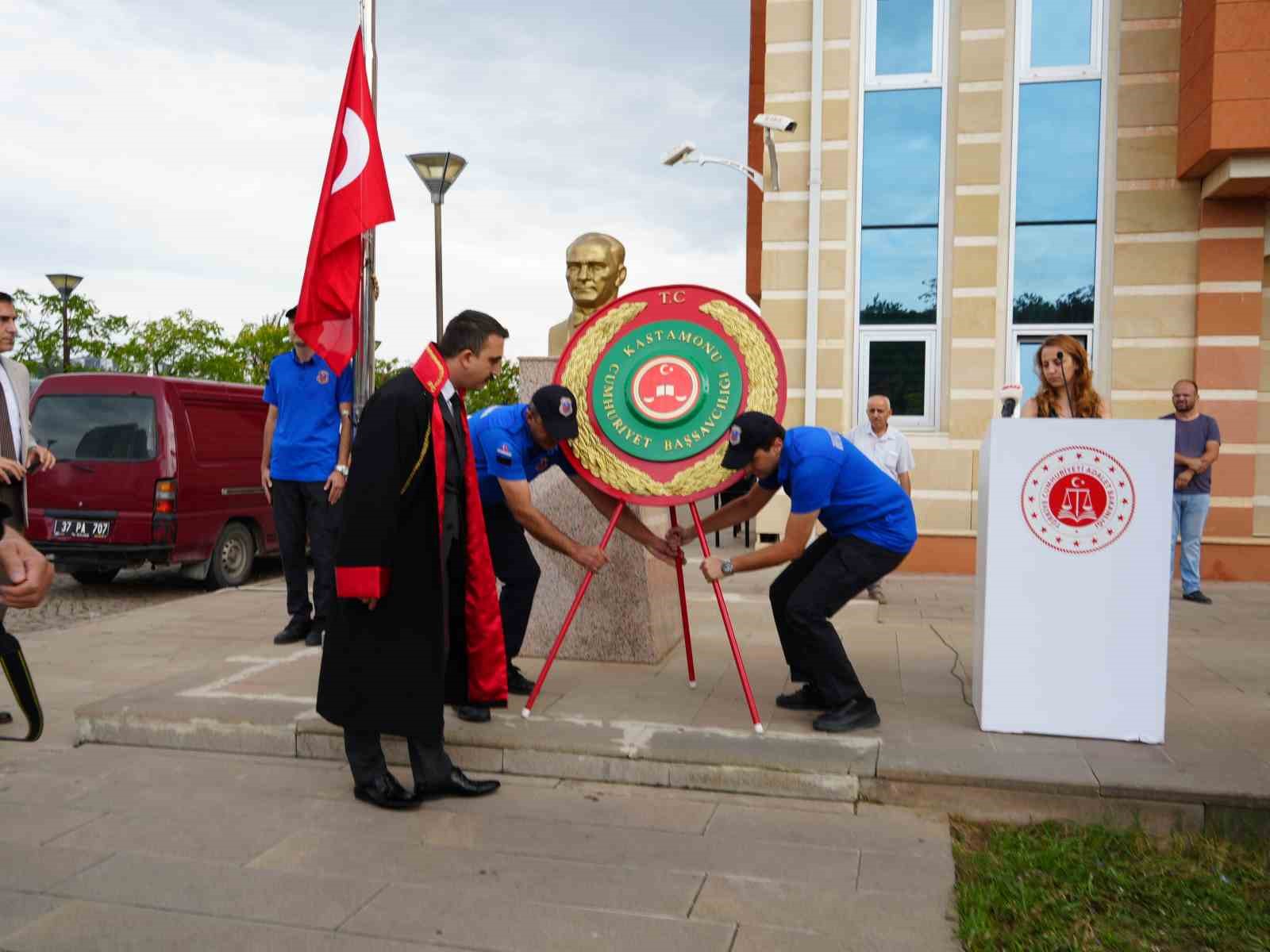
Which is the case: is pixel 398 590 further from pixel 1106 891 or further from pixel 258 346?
pixel 258 346

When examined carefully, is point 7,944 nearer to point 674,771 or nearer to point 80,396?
point 674,771

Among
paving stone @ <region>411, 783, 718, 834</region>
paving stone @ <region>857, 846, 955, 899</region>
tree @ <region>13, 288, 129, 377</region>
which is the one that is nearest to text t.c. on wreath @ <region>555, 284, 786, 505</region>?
paving stone @ <region>411, 783, 718, 834</region>

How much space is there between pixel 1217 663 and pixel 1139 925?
148 inches

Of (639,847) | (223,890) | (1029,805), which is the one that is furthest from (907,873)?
(223,890)

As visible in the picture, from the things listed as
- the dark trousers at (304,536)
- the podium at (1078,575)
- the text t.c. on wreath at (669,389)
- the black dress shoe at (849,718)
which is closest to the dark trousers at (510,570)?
the text t.c. on wreath at (669,389)

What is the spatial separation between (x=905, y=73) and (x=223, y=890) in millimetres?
10407

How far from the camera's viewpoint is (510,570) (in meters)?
5.07

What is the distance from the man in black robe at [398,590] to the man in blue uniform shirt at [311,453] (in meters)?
2.51

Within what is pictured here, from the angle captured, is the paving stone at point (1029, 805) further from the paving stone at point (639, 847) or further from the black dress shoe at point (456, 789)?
the black dress shoe at point (456, 789)

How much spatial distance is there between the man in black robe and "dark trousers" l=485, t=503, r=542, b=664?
0.91 metres

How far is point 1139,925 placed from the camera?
304cm

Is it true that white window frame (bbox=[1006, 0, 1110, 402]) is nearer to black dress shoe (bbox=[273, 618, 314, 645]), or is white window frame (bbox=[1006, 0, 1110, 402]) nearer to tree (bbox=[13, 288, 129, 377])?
black dress shoe (bbox=[273, 618, 314, 645])

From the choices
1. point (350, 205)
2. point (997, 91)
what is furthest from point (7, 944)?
point (997, 91)

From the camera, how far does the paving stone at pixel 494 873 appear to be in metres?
3.21
